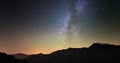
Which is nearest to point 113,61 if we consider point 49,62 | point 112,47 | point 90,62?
point 90,62

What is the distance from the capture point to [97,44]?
171000mm

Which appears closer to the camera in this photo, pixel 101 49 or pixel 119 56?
pixel 119 56

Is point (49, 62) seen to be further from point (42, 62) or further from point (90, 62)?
point (90, 62)

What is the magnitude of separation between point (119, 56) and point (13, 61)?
190ft

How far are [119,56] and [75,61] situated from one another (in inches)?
1025

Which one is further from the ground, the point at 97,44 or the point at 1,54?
the point at 97,44

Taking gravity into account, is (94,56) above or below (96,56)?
above

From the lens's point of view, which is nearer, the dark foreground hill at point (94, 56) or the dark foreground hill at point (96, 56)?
the dark foreground hill at point (94, 56)

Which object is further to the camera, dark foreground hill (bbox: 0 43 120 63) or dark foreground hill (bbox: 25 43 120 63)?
dark foreground hill (bbox: 25 43 120 63)

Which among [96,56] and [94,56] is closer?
[96,56]

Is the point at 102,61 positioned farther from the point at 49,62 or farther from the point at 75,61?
the point at 49,62

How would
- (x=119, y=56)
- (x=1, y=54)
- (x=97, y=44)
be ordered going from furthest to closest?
(x=97, y=44), (x=119, y=56), (x=1, y=54)

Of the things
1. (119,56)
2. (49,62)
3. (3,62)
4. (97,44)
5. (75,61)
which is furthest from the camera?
(97,44)

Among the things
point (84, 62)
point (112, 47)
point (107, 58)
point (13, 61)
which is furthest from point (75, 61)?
point (13, 61)
